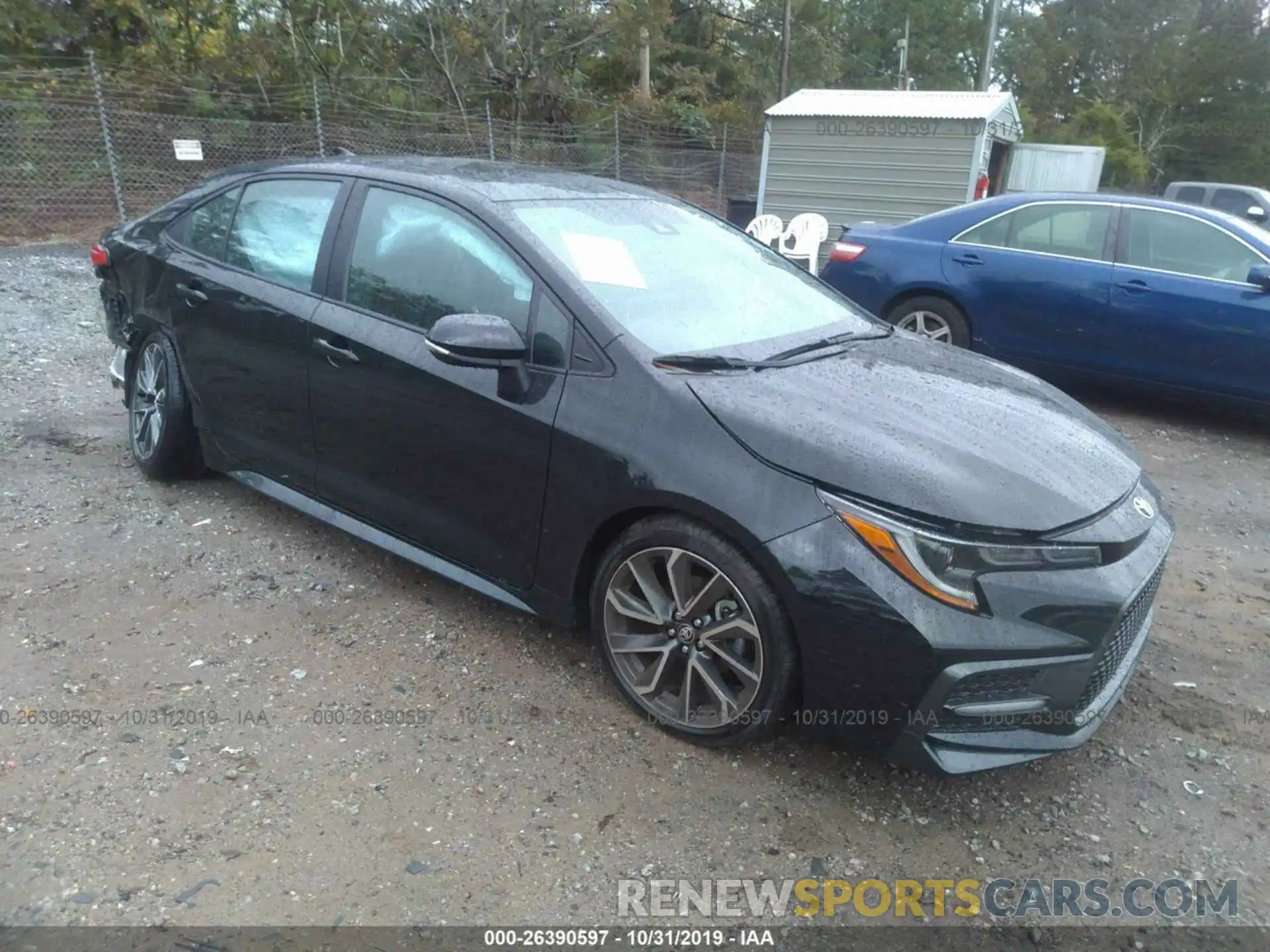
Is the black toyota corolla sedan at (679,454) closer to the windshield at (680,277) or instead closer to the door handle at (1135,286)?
the windshield at (680,277)

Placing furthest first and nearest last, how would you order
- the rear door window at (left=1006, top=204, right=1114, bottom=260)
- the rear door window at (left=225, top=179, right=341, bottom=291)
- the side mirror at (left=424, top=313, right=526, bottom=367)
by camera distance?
the rear door window at (left=1006, top=204, right=1114, bottom=260) < the rear door window at (left=225, top=179, right=341, bottom=291) < the side mirror at (left=424, top=313, right=526, bottom=367)

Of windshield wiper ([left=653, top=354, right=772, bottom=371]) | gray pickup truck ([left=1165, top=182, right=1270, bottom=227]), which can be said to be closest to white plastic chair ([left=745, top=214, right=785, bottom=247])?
gray pickup truck ([left=1165, top=182, right=1270, bottom=227])

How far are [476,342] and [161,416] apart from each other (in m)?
2.29

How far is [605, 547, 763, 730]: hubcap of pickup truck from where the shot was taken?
8.75ft

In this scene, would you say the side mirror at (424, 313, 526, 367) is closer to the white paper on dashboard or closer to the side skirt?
the white paper on dashboard

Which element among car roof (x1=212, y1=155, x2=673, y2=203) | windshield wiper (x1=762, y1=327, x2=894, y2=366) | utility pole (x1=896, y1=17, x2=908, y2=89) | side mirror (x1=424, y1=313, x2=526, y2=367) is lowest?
windshield wiper (x1=762, y1=327, x2=894, y2=366)

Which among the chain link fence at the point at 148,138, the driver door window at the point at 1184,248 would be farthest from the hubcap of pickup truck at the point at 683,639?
the chain link fence at the point at 148,138

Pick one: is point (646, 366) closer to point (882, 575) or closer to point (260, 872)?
point (882, 575)

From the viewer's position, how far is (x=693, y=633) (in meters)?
2.75

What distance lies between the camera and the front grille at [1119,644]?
254 cm

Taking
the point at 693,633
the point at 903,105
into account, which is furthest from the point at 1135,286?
the point at 903,105

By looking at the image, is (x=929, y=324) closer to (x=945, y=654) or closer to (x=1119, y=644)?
(x=1119, y=644)

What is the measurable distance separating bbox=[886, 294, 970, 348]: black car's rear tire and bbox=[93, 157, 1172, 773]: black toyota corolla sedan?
10.1 ft

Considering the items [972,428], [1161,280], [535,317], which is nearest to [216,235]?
[535,317]
